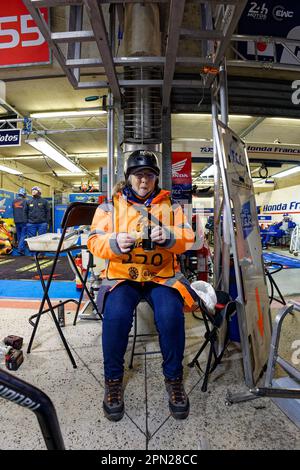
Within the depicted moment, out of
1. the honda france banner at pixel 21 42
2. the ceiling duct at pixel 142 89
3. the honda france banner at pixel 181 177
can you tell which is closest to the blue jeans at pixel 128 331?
the ceiling duct at pixel 142 89

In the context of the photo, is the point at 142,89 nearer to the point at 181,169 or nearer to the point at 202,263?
the point at 181,169

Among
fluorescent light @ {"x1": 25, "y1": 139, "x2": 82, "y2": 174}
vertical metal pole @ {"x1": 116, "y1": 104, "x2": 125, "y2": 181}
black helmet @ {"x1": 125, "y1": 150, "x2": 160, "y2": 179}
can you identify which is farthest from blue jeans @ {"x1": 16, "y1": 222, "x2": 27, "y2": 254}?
black helmet @ {"x1": 125, "y1": 150, "x2": 160, "y2": 179}

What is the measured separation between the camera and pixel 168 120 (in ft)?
9.93

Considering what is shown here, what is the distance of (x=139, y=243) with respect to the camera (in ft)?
4.99

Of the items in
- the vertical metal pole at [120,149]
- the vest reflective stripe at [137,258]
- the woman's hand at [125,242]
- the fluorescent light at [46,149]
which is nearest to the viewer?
the woman's hand at [125,242]

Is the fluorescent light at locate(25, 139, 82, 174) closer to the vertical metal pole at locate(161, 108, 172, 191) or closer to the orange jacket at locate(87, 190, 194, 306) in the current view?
the vertical metal pole at locate(161, 108, 172, 191)

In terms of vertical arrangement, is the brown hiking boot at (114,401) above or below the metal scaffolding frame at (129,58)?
below

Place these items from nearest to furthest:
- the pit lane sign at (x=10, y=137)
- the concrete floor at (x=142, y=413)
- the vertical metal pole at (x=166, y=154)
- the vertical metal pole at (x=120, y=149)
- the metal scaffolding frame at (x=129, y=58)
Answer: the concrete floor at (x=142, y=413), the metal scaffolding frame at (x=129, y=58), the vertical metal pole at (x=120, y=149), the vertical metal pole at (x=166, y=154), the pit lane sign at (x=10, y=137)

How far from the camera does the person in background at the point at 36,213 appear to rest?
7.44 m

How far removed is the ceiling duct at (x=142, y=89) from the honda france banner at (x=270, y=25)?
1.25m

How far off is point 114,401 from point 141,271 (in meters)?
0.70

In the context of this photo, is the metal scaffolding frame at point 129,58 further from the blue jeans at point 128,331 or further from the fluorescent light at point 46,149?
the fluorescent light at point 46,149

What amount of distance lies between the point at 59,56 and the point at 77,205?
1272 mm

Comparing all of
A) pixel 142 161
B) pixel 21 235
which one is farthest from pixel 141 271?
pixel 21 235
